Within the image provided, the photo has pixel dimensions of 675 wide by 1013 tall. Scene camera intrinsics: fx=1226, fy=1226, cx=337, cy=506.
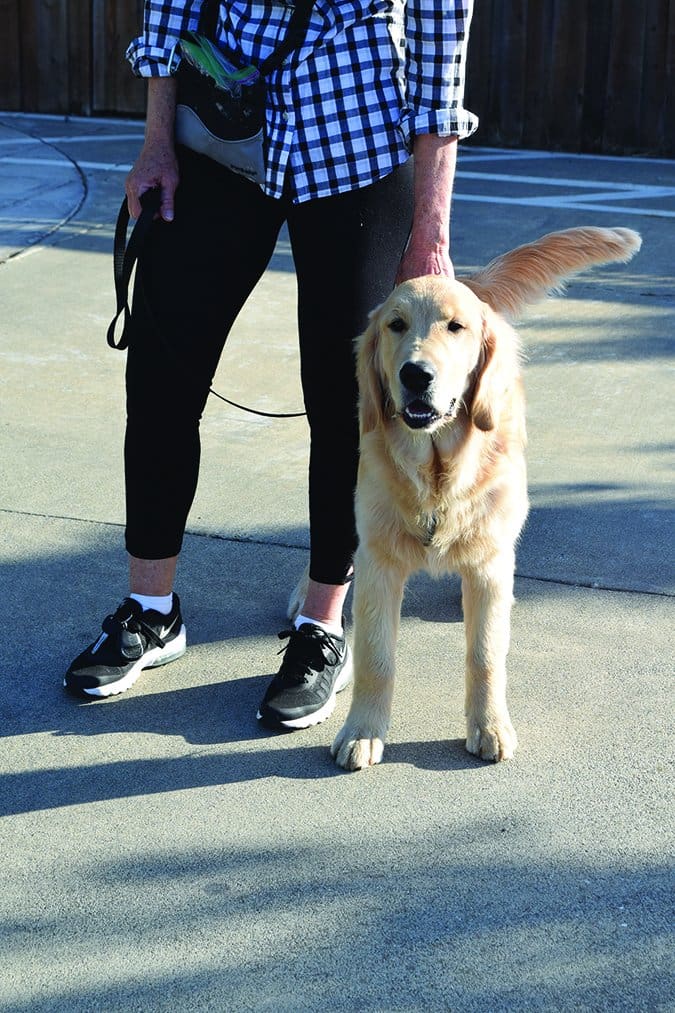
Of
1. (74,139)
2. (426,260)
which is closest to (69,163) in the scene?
(74,139)

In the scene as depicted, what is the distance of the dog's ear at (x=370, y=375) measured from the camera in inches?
112

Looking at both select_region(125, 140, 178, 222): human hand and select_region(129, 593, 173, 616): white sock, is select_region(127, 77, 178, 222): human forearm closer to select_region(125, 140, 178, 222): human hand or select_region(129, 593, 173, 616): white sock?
select_region(125, 140, 178, 222): human hand

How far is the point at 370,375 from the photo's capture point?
9.38ft

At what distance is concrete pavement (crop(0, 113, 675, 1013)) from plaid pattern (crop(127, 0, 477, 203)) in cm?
131

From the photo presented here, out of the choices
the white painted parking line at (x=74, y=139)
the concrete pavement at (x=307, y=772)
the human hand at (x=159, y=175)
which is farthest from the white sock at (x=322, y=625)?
the white painted parking line at (x=74, y=139)

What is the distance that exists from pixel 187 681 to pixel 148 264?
1.08 meters

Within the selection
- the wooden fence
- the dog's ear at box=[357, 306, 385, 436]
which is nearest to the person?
the dog's ear at box=[357, 306, 385, 436]

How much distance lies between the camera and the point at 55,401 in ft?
17.1

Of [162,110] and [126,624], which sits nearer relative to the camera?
[162,110]

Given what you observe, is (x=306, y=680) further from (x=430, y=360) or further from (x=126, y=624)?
(x=430, y=360)

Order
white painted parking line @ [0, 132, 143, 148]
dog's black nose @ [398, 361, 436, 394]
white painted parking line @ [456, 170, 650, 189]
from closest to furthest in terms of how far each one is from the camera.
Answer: dog's black nose @ [398, 361, 436, 394]
white painted parking line @ [456, 170, 650, 189]
white painted parking line @ [0, 132, 143, 148]

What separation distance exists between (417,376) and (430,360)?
5cm

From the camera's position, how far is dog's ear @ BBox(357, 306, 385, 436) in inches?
112

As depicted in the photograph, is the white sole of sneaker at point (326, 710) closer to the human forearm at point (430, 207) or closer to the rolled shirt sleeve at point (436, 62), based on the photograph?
the human forearm at point (430, 207)
